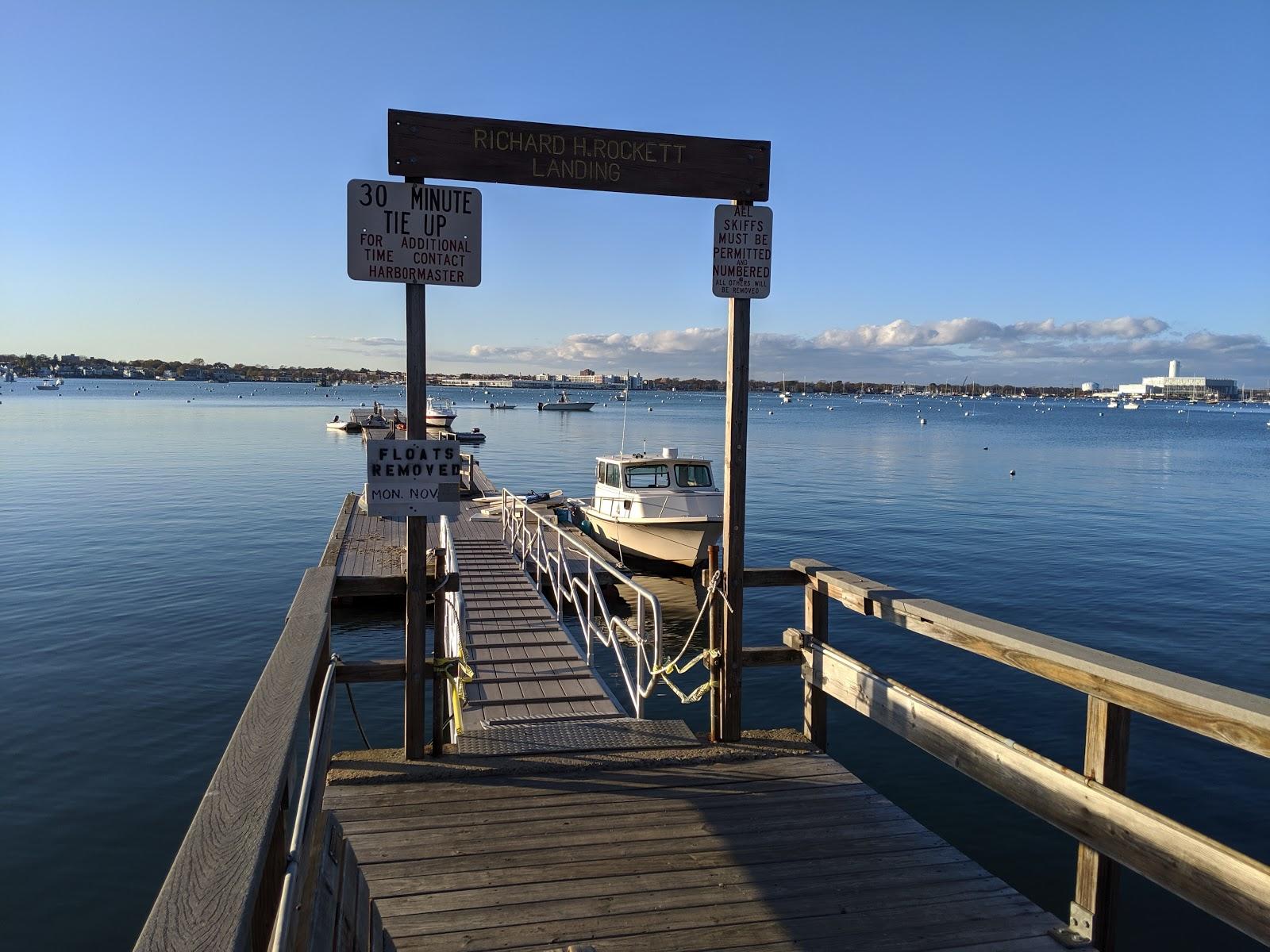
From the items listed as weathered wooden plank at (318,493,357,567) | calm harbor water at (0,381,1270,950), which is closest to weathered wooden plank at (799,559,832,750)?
calm harbor water at (0,381,1270,950)

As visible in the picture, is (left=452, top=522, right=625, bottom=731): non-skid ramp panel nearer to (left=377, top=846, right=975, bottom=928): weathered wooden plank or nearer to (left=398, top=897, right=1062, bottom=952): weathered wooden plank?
(left=377, top=846, right=975, bottom=928): weathered wooden plank

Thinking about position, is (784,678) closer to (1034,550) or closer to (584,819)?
(584,819)

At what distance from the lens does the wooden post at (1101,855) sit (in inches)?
129

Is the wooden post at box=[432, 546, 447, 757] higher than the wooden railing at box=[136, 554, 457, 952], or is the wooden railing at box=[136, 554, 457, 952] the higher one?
the wooden railing at box=[136, 554, 457, 952]

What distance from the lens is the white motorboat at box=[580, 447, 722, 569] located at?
20.4m

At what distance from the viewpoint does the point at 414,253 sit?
5.04 meters

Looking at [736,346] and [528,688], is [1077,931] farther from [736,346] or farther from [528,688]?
[528,688]

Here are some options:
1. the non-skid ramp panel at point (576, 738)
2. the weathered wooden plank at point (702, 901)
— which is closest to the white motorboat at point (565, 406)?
the non-skid ramp panel at point (576, 738)

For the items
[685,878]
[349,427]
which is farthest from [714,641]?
[349,427]

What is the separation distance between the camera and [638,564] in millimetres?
21500

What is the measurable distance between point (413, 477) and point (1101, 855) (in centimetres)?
395

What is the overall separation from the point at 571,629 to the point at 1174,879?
13532 millimetres

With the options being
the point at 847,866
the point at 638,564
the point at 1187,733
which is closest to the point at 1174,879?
the point at 847,866

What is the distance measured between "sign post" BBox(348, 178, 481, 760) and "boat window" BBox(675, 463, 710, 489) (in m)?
15.8
